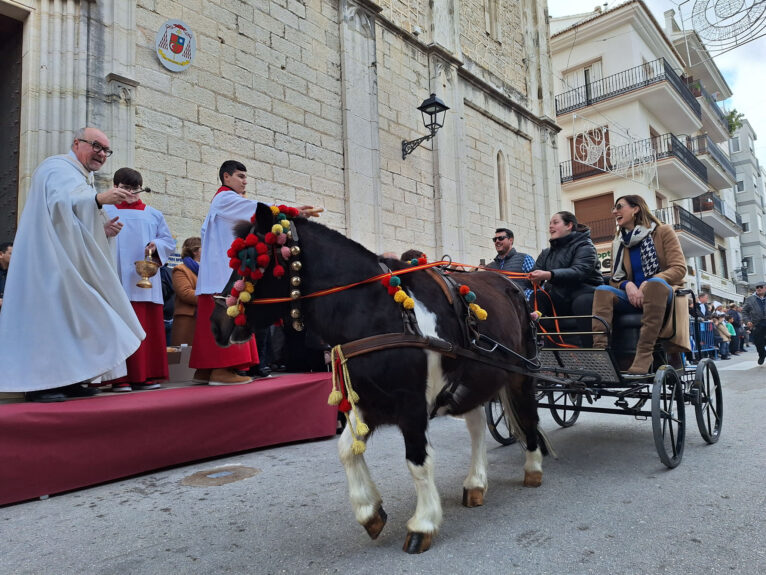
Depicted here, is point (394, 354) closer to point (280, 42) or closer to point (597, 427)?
point (597, 427)

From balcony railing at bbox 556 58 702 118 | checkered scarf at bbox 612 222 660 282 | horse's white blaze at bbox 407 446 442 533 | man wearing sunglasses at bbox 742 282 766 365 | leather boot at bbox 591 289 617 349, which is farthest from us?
balcony railing at bbox 556 58 702 118

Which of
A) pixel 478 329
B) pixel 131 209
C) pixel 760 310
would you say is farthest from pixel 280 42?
pixel 760 310

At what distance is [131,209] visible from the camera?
195 inches

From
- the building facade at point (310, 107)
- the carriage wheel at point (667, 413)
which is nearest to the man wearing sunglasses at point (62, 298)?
the building facade at point (310, 107)

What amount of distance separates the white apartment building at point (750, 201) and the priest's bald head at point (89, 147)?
169ft

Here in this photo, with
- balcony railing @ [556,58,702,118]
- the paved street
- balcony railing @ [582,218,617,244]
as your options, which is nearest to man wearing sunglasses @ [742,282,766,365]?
the paved street

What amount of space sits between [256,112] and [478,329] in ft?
19.4

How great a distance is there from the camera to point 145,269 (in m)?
4.53

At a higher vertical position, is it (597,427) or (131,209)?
(131,209)

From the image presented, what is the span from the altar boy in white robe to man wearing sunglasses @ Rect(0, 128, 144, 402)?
1.81ft

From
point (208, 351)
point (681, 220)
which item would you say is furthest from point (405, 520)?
point (681, 220)

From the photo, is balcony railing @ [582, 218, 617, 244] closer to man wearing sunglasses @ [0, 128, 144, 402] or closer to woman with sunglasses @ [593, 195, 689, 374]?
woman with sunglasses @ [593, 195, 689, 374]

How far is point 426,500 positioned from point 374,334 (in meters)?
0.88

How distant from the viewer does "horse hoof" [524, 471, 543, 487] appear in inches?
143
